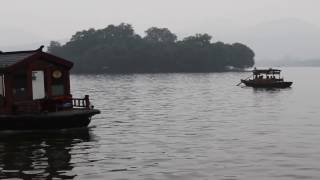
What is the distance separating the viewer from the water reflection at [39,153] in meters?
18.3

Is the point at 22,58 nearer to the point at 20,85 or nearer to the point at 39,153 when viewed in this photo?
the point at 20,85

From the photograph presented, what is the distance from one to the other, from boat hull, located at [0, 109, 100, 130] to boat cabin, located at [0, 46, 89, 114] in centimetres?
47

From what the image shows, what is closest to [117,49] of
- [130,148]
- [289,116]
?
[289,116]

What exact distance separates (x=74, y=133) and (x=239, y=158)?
37.0 ft

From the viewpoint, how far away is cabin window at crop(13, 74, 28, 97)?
2788cm

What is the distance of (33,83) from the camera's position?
28266 millimetres

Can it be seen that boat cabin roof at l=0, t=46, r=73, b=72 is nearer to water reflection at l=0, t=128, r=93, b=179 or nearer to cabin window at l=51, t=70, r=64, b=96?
cabin window at l=51, t=70, r=64, b=96

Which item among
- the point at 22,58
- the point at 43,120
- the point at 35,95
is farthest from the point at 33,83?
the point at 43,120

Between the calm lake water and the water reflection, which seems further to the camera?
the water reflection

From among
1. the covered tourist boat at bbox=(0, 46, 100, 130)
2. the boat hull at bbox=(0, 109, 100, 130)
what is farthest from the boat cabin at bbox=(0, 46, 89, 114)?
the boat hull at bbox=(0, 109, 100, 130)

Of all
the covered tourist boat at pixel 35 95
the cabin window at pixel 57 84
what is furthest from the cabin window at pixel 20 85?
the cabin window at pixel 57 84

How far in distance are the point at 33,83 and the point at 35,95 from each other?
2.22 feet

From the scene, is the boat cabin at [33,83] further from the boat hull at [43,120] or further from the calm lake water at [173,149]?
the calm lake water at [173,149]

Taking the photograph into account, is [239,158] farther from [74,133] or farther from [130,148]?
[74,133]
